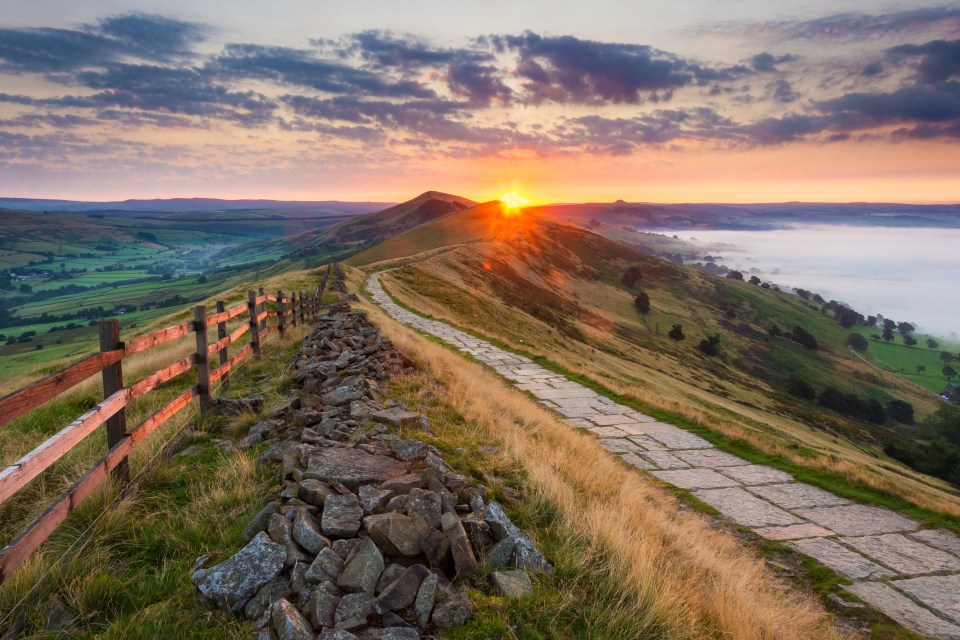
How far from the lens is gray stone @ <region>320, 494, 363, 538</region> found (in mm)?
4234

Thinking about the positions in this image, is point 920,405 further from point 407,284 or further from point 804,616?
point 804,616

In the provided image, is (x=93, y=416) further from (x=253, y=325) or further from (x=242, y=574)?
(x=253, y=325)

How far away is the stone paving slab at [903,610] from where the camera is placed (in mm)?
5383

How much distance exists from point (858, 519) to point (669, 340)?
84934 millimetres

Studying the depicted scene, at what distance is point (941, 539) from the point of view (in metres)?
7.38

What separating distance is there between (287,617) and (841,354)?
163m

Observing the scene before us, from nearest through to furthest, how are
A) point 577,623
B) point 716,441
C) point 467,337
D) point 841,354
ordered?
point 577,623 → point 716,441 → point 467,337 → point 841,354

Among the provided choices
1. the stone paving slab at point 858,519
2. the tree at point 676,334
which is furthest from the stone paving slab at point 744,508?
the tree at point 676,334

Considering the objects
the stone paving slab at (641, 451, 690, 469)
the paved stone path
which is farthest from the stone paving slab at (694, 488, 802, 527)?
the stone paving slab at (641, 451, 690, 469)

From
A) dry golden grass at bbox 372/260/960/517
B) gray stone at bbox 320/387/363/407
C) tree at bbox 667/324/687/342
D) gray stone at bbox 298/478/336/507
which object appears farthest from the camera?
tree at bbox 667/324/687/342

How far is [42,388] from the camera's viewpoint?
410 centimetres

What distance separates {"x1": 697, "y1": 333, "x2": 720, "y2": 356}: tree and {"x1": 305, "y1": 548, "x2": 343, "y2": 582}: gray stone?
9806 cm

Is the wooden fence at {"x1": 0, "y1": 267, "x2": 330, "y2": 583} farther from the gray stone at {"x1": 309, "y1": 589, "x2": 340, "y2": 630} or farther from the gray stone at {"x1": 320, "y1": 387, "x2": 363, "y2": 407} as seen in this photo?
the gray stone at {"x1": 309, "y1": 589, "x2": 340, "y2": 630}

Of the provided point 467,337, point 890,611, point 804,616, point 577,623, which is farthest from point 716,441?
point 467,337
